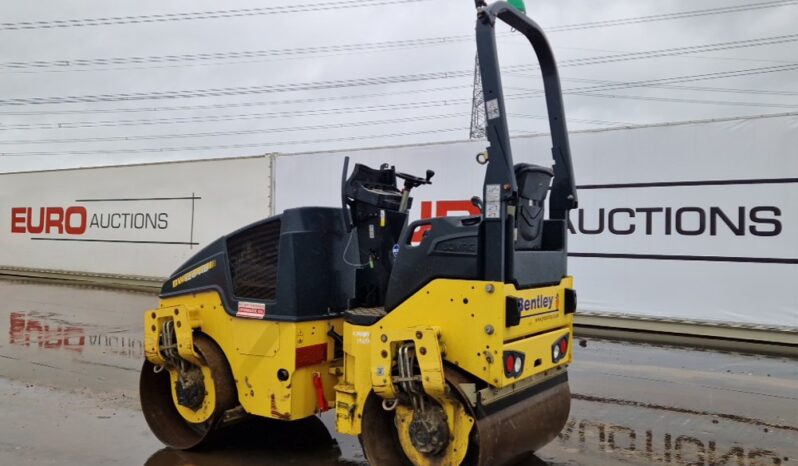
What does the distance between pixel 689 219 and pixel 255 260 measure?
22.5ft

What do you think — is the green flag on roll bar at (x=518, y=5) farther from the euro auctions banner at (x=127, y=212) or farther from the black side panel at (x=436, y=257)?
the euro auctions banner at (x=127, y=212)

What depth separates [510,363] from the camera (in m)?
3.61

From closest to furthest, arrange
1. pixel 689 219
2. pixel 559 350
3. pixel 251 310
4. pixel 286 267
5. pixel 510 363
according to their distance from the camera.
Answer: pixel 510 363 < pixel 559 350 < pixel 286 267 < pixel 251 310 < pixel 689 219

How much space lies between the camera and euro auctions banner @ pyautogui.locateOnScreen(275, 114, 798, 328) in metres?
8.73

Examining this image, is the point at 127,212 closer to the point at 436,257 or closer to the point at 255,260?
the point at 255,260

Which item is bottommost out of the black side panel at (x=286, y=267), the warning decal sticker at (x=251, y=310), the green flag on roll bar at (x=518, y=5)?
the warning decal sticker at (x=251, y=310)

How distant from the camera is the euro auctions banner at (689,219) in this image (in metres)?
8.73

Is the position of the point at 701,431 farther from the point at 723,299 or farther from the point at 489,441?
the point at 723,299

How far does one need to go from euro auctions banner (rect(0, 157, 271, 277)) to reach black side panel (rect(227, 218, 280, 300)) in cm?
914

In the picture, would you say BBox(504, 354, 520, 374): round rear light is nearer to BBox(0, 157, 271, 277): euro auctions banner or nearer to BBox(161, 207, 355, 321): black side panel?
BBox(161, 207, 355, 321): black side panel

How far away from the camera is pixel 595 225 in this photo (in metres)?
10.0

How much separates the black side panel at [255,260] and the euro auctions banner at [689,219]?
6.40 metres

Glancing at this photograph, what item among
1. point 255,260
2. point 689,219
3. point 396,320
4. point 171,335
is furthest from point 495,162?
point 689,219

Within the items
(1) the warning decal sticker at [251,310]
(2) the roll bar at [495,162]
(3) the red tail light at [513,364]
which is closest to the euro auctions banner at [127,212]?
(1) the warning decal sticker at [251,310]
